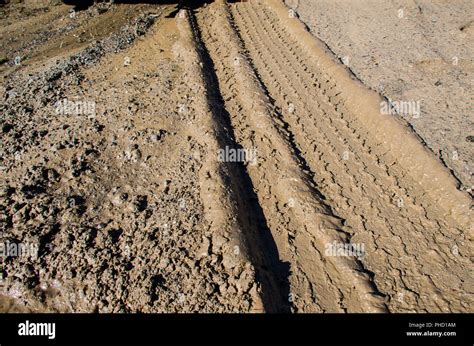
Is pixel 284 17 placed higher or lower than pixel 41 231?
higher

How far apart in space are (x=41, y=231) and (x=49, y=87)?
4.18 meters

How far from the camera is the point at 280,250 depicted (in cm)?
490

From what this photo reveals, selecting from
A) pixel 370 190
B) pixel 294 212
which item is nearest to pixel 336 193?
pixel 370 190

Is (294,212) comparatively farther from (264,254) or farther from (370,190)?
(370,190)

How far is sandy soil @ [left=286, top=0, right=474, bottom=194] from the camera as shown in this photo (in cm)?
635

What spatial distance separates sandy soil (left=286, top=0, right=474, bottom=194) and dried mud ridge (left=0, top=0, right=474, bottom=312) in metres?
0.52

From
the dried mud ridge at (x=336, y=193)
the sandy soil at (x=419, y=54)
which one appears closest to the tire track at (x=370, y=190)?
the dried mud ridge at (x=336, y=193)

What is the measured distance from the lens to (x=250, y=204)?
554cm

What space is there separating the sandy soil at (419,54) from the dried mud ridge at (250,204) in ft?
1.70

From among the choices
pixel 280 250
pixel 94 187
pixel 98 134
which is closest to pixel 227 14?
pixel 98 134

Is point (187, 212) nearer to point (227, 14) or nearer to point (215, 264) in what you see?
point (215, 264)

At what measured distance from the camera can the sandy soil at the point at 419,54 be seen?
635 centimetres

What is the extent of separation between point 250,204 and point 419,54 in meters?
5.65

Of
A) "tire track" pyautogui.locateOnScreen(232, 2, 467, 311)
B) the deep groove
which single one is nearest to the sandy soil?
"tire track" pyautogui.locateOnScreen(232, 2, 467, 311)
